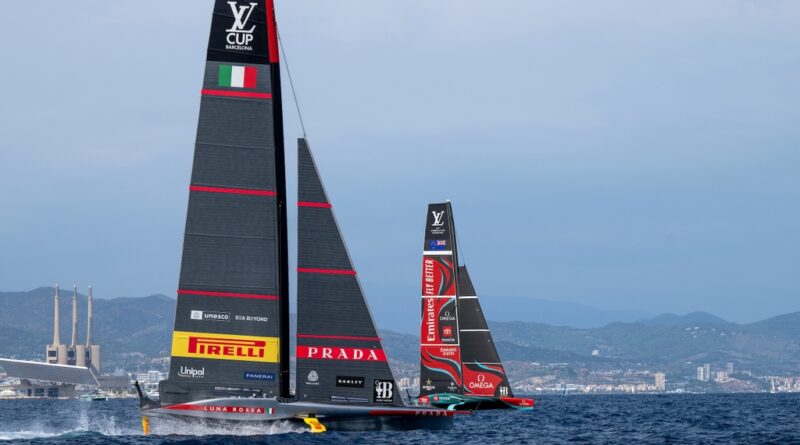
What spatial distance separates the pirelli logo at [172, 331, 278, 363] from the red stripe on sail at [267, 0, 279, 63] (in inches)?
328

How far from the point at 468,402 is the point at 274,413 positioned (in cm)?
3149

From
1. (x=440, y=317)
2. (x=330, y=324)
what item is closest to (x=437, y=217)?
(x=440, y=317)

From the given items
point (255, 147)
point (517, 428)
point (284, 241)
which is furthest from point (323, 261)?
point (517, 428)

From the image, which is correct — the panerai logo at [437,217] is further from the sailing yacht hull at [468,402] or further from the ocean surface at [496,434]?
the ocean surface at [496,434]

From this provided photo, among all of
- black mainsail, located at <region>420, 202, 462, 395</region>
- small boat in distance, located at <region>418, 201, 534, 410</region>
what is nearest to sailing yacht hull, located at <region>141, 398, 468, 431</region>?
→ small boat in distance, located at <region>418, 201, 534, 410</region>

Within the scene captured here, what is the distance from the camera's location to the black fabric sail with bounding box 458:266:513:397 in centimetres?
6969

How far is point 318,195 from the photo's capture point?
3828 cm

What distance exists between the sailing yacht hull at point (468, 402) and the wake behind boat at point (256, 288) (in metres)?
23.3

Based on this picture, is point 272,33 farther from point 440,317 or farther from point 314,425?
point 440,317

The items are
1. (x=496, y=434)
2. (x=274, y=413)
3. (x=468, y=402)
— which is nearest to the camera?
(x=274, y=413)

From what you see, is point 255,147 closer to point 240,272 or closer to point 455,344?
point 240,272

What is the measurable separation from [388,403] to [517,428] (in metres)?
20.9

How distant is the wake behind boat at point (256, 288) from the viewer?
37188mm

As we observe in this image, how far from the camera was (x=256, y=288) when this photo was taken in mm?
37562
